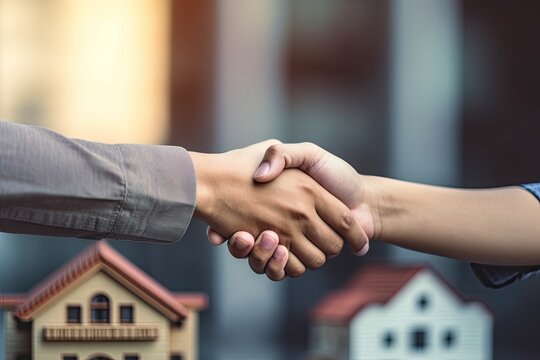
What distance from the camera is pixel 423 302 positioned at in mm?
1255

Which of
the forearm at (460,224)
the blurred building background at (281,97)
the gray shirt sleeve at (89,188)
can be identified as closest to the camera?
the gray shirt sleeve at (89,188)

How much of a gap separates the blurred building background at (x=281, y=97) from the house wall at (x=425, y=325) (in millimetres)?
136

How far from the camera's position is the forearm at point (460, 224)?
1.18 meters

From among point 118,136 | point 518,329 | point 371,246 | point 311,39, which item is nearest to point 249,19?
point 311,39

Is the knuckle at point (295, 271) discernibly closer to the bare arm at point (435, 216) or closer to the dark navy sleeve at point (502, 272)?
the bare arm at point (435, 216)

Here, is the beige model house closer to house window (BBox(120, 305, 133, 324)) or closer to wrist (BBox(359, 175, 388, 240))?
house window (BBox(120, 305, 133, 324))

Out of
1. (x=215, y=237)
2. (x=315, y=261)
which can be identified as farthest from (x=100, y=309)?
(x=315, y=261)

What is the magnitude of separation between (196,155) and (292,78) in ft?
1.02

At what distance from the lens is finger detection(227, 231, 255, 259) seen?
1.12 metres

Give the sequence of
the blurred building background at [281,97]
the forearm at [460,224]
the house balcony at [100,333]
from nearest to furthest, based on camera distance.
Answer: the house balcony at [100,333]
the forearm at [460,224]
the blurred building background at [281,97]

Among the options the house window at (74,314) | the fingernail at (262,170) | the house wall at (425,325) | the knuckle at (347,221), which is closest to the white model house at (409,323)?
the house wall at (425,325)

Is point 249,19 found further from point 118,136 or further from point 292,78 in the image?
point 118,136

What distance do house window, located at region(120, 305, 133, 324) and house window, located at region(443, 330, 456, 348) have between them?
0.38m

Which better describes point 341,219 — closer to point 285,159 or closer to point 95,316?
point 285,159
